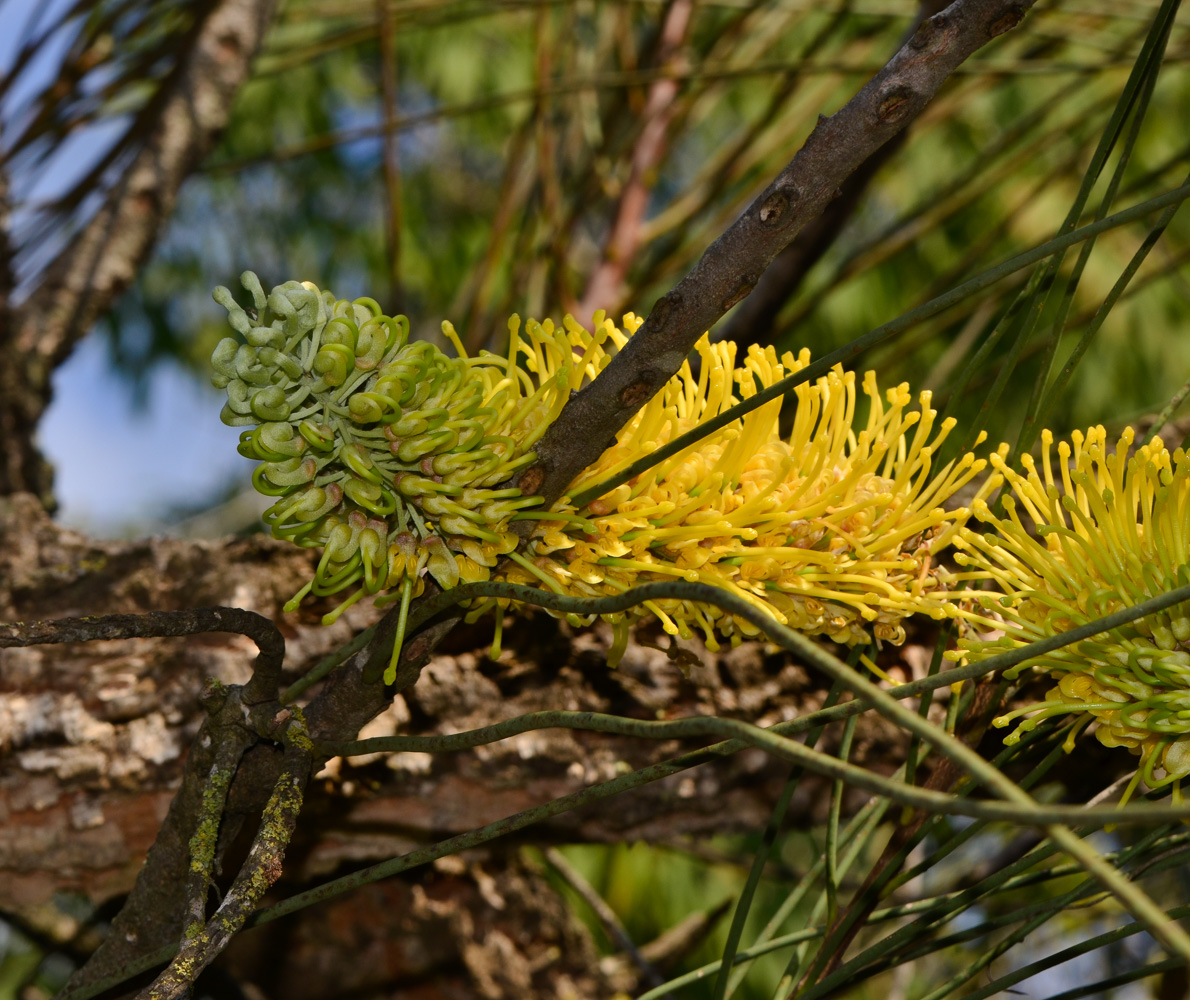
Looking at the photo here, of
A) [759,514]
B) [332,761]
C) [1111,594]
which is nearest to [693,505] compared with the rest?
[759,514]

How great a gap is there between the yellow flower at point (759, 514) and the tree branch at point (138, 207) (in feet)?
2.36

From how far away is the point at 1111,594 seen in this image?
0.35 meters

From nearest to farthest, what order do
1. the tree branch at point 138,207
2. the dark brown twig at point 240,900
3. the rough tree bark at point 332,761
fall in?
1. the dark brown twig at point 240,900
2. the rough tree bark at point 332,761
3. the tree branch at point 138,207

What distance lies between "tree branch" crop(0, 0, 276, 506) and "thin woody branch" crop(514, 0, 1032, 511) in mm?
749

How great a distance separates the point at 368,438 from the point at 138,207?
0.74 meters

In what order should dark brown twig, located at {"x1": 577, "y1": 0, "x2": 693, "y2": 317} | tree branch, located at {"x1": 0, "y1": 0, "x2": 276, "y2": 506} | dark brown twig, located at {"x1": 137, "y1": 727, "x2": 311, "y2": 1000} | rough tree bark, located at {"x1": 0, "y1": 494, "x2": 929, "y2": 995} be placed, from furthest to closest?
1. dark brown twig, located at {"x1": 577, "y1": 0, "x2": 693, "y2": 317}
2. tree branch, located at {"x1": 0, "y1": 0, "x2": 276, "y2": 506}
3. rough tree bark, located at {"x1": 0, "y1": 494, "x2": 929, "y2": 995}
4. dark brown twig, located at {"x1": 137, "y1": 727, "x2": 311, "y2": 1000}

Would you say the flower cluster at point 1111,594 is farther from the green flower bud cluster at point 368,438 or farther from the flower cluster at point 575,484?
the green flower bud cluster at point 368,438

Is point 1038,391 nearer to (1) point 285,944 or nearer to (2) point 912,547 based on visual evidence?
(2) point 912,547

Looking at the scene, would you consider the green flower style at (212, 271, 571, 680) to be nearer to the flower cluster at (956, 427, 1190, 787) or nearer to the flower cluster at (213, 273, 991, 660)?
the flower cluster at (213, 273, 991, 660)

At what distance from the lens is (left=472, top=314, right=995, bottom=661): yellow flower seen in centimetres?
36

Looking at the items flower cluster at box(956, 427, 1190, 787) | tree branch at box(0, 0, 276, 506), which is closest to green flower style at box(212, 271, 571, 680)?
flower cluster at box(956, 427, 1190, 787)

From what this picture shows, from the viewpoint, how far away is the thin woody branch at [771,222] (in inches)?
11.8

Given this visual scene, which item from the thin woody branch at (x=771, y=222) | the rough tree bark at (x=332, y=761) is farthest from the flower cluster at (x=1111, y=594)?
the rough tree bark at (x=332, y=761)

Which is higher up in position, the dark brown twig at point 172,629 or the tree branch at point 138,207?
the tree branch at point 138,207
